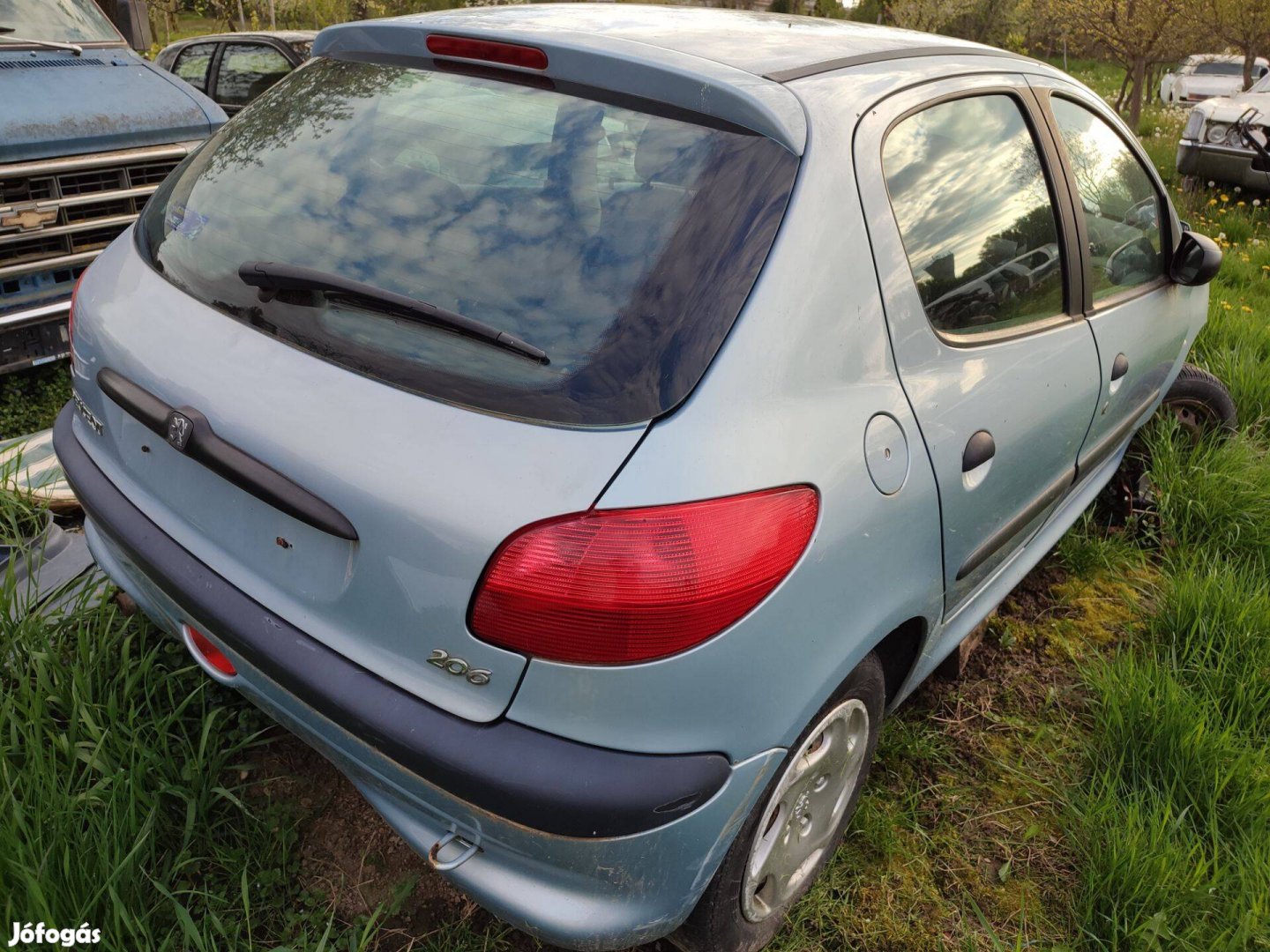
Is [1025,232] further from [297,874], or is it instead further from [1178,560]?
[297,874]

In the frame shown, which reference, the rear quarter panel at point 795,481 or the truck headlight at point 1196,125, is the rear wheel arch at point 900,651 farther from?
the truck headlight at point 1196,125

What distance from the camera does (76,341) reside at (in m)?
2.05

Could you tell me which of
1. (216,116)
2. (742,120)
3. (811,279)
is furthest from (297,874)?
(216,116)

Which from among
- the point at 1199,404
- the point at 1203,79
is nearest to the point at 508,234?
the point at 1199,404

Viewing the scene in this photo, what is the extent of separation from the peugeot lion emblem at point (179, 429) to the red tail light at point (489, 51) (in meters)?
0.88

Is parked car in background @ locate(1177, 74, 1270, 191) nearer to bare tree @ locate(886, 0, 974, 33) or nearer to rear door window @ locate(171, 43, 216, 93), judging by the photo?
rear door window @ locate(171, 43, 216, 93)

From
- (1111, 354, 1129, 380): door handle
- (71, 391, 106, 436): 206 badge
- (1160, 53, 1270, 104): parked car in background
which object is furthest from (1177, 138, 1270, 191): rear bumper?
(1160, 53, 1270, 104): parked car in background

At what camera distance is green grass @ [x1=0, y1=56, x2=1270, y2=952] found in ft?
6.24

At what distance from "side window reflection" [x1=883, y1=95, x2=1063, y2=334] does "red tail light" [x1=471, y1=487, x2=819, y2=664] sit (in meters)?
0.82

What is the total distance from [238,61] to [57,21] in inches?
170

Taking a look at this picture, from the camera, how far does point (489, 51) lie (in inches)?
74.2

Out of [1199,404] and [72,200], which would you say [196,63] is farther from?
[1199,404]

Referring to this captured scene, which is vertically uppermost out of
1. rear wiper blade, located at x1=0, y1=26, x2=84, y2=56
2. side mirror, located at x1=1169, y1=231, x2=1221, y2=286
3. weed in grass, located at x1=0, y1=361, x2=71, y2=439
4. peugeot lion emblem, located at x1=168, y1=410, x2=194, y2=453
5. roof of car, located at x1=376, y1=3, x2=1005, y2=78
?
roof of car, located at x1=376, y1=3, x2=1005, y2=78

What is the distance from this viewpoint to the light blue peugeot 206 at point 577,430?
1445mm
